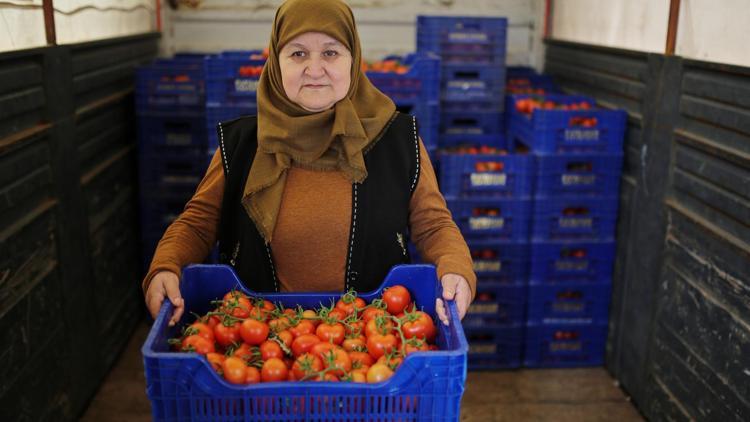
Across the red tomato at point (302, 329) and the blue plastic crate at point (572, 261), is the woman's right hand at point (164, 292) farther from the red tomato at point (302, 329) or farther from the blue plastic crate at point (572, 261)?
the blue plastic crate at point (572, 261)

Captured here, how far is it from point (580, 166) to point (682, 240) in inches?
35.8

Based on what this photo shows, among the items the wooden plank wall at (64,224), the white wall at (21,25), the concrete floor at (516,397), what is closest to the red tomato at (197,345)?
the wooden plank wall at (64,224)

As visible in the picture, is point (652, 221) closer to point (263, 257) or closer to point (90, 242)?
point (263, 257)

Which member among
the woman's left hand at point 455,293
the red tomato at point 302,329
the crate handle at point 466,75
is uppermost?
the crate handle at point 466,75

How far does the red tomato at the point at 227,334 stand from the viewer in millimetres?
1676

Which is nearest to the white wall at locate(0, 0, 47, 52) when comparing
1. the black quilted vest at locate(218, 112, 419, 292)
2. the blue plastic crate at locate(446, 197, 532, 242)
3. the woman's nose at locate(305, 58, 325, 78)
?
the black quilted vest at locate(218, 112, 419, 292)

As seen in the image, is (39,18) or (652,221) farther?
(652,221)

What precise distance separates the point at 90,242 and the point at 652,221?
2.81 meters

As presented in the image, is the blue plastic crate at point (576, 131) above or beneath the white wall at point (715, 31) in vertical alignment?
beneath

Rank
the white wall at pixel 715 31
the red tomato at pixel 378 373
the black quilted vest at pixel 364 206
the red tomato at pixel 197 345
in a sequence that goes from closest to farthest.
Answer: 1. the red tomato at pixel 378 373
2. the red tomato at pixel 197 345
3. the black quilted vest at pixel 364 206
4. the white wall at pixel 715 31

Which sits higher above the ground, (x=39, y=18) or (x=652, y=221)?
(x=39, y=18)

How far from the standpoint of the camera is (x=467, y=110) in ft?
14.6

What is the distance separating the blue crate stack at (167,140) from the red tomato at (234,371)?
3.11 m

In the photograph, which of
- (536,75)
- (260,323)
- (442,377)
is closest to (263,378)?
(260,323)
